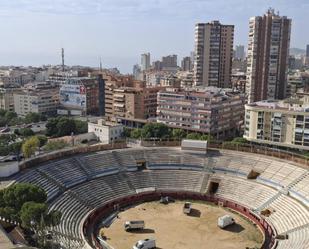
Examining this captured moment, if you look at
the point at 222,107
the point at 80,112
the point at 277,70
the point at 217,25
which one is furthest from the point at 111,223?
the point at 217,25

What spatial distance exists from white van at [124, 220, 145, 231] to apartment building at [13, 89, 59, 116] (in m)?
92.9

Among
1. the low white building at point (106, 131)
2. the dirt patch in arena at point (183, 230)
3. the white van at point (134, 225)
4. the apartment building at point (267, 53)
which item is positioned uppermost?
the apartment building at point (267, 53)

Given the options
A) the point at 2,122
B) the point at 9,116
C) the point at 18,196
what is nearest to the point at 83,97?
the point at 9,116

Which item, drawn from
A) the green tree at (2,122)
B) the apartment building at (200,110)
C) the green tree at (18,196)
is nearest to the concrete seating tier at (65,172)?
the green tree at (18,196)

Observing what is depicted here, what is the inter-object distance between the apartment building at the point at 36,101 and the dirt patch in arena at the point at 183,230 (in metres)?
87.9

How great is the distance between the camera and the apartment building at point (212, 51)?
131 meters

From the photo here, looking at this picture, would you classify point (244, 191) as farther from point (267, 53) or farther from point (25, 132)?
point (267, 53)

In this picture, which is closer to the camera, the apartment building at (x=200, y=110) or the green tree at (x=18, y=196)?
the green tree at (x=18, y=196)

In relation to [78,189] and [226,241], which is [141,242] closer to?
[226,241]

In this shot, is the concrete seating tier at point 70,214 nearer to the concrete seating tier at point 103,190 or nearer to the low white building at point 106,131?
the concrete seating tier at point 103,190

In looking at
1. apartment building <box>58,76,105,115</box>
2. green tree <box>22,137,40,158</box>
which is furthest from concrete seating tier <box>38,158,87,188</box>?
apartment building <box>58,76,105,115</box>

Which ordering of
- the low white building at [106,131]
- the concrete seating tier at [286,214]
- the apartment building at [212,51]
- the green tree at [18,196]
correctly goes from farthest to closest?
the apartment building at [212,51] → the low white building at [106,131] → the concrete seating tier at [286,214] → the green tree at [18,196]

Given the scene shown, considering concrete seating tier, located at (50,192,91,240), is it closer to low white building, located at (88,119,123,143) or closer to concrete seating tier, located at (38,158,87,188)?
concrete seating tier, located at (38,158,87,188)

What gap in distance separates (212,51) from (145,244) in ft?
336
